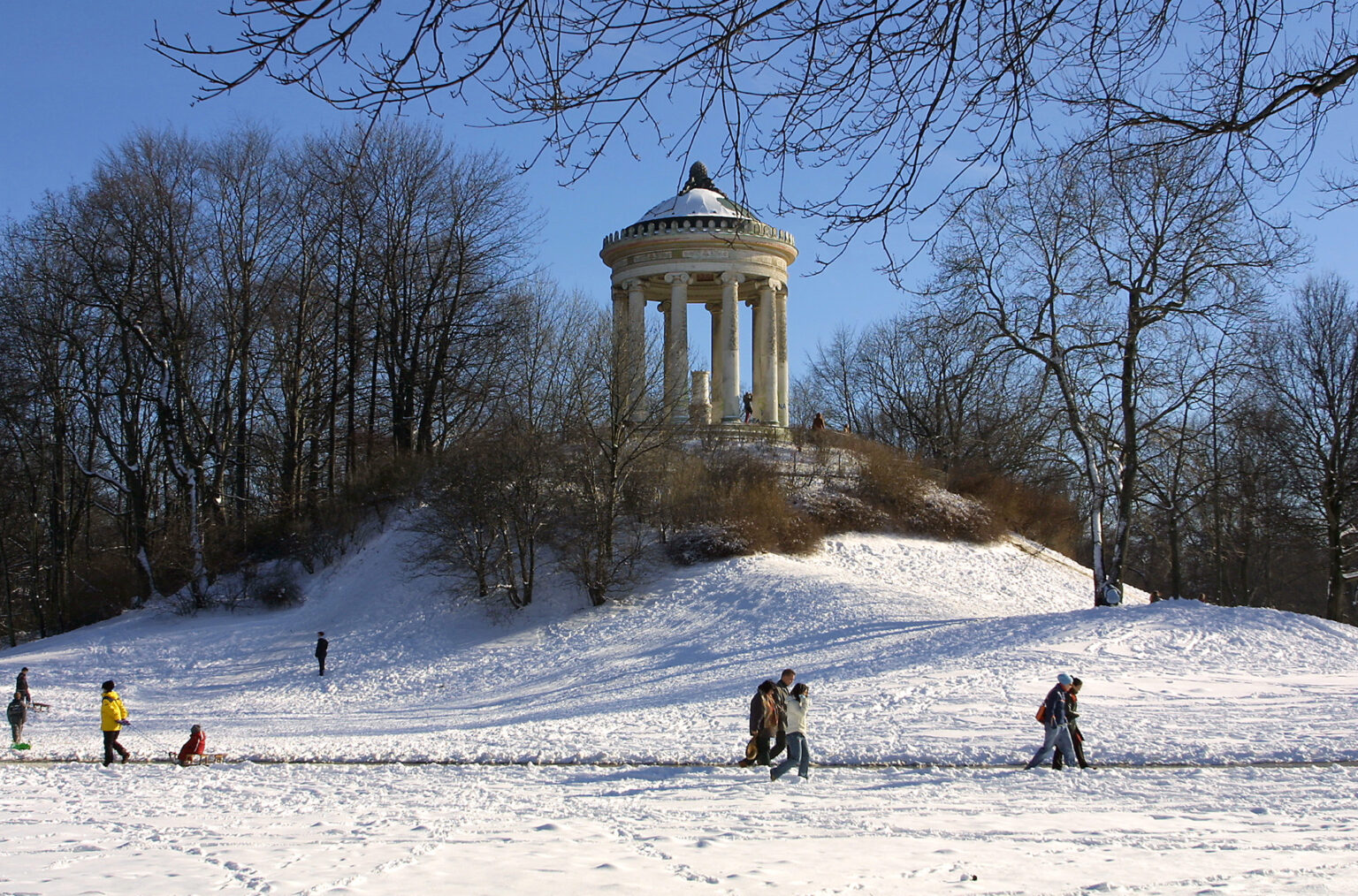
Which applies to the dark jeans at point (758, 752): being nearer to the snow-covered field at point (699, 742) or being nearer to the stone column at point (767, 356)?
the snow-covered field at point (699, 742)

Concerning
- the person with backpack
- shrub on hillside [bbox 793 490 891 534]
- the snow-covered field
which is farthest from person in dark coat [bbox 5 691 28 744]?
shrub on hillside [bbox 793 490 891 534]

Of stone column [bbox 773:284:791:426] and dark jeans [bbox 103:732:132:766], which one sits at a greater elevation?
stone column [bbox 773:284:791:426]

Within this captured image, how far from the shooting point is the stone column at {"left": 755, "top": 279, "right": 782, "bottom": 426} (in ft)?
119

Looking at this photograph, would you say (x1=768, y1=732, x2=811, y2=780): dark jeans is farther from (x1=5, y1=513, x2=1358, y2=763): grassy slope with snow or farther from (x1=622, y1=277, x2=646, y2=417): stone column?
(x1=622, y1=277, x2=646, y2=417): stone column

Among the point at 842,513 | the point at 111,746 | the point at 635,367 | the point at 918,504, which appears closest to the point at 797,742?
the point at 111,746

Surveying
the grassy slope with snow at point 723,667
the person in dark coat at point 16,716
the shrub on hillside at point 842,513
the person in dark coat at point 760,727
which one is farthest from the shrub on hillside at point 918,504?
the person in dark coat at point 16,716

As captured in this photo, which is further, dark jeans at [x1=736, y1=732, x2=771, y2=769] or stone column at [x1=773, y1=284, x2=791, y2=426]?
stone column at [x1=773, y1=284, x2=791, y2=426]

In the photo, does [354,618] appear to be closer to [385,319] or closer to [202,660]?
[202,660]

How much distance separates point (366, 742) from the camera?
1573cm

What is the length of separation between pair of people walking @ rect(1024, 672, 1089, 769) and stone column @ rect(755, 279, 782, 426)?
79.7ft

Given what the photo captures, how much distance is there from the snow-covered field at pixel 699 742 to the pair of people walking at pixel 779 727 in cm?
30

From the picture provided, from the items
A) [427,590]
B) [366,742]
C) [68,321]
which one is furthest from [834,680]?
[68,321]

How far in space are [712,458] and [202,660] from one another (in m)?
13.3

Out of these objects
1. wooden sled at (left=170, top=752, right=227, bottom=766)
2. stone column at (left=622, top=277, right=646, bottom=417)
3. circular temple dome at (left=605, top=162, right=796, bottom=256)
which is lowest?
wooden sled at (left=170, top=752, right=227, bottom=766)
